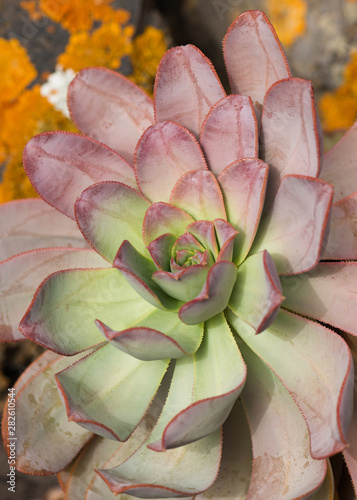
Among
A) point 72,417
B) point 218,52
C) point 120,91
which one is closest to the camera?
point 72,417

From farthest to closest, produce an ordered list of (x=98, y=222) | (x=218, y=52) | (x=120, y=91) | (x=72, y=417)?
1. (x=218, y=52)
2. (x=120, y=91)
3. (x=98, y=222)
4. (x=72, y=417)

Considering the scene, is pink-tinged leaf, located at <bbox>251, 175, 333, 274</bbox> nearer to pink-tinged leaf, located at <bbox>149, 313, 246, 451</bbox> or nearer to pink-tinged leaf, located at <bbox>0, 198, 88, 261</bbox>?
pink-tinged leaf, located at <bbox>149, 313, 246, 451</bbox>

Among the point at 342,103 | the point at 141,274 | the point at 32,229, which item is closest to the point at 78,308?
the point at 141,274

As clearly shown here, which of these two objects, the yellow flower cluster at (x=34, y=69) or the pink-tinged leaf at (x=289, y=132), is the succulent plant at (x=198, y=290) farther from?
the yellow flower cluster at (x=34, y=69)

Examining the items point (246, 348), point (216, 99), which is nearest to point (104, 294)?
point (246, 348)

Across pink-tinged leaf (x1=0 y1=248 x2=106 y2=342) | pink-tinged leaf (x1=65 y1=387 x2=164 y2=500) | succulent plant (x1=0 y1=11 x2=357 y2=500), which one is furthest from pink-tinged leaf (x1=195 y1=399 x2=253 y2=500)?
pink-tinged leaf (x1=0 y1=248 x2=106 y2=342)

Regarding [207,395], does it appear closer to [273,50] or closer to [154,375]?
[154,375]

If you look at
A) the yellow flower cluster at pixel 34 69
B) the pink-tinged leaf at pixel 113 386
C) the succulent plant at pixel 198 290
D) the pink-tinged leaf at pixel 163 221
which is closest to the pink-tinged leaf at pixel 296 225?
the succulent plant at pixel 198 290
